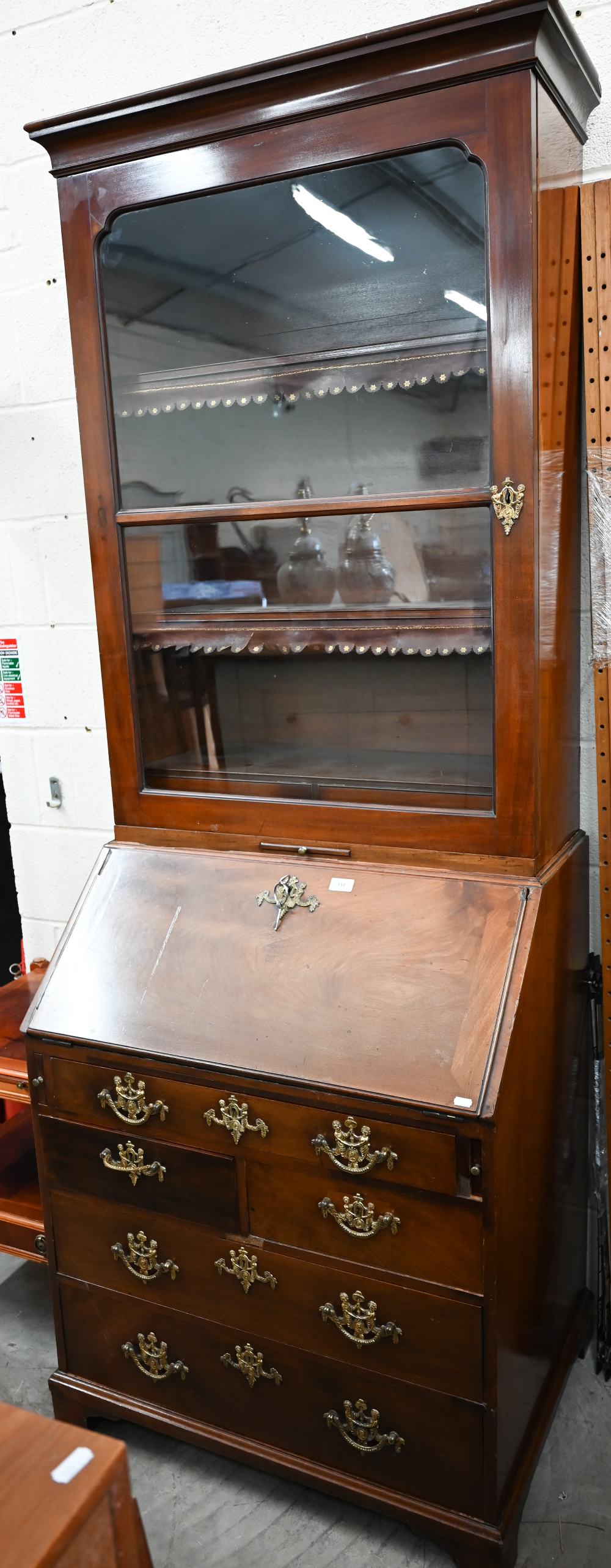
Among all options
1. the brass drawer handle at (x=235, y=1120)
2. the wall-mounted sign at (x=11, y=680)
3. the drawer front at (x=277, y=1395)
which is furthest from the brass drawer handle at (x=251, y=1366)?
the wall-mounted sign at (x=11, y=680)

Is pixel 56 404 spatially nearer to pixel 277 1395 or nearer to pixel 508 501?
pixel 508 501

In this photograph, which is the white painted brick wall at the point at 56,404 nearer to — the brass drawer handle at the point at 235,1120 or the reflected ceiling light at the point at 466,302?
the reflected ceiling light at the point at 466,302

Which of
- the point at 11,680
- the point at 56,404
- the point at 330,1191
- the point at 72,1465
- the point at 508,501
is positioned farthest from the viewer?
the point at 11,680

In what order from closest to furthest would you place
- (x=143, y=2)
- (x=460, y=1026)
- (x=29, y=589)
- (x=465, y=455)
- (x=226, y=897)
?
(x=460, y=1026)
(x=465, y=455)
(x=226, y=897)
(x=143, y=2)
(x=29, y=589)

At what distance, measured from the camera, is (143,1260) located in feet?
5.57

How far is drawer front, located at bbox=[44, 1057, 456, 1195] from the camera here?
1.40 metres

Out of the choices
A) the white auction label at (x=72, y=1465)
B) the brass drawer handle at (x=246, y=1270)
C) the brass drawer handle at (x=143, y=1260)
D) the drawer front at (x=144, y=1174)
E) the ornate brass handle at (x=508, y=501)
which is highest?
the ornate brass handle at (x=508, y=501)

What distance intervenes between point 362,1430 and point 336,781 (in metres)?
0.95

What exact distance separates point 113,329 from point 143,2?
820 millimetres

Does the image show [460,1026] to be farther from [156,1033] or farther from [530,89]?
[530,89]

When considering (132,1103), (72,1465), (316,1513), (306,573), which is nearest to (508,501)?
(306,573)

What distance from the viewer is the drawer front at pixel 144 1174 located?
1.60 meters

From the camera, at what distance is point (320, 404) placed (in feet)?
5.61

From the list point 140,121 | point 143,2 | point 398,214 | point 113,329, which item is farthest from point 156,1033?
point 143,2
